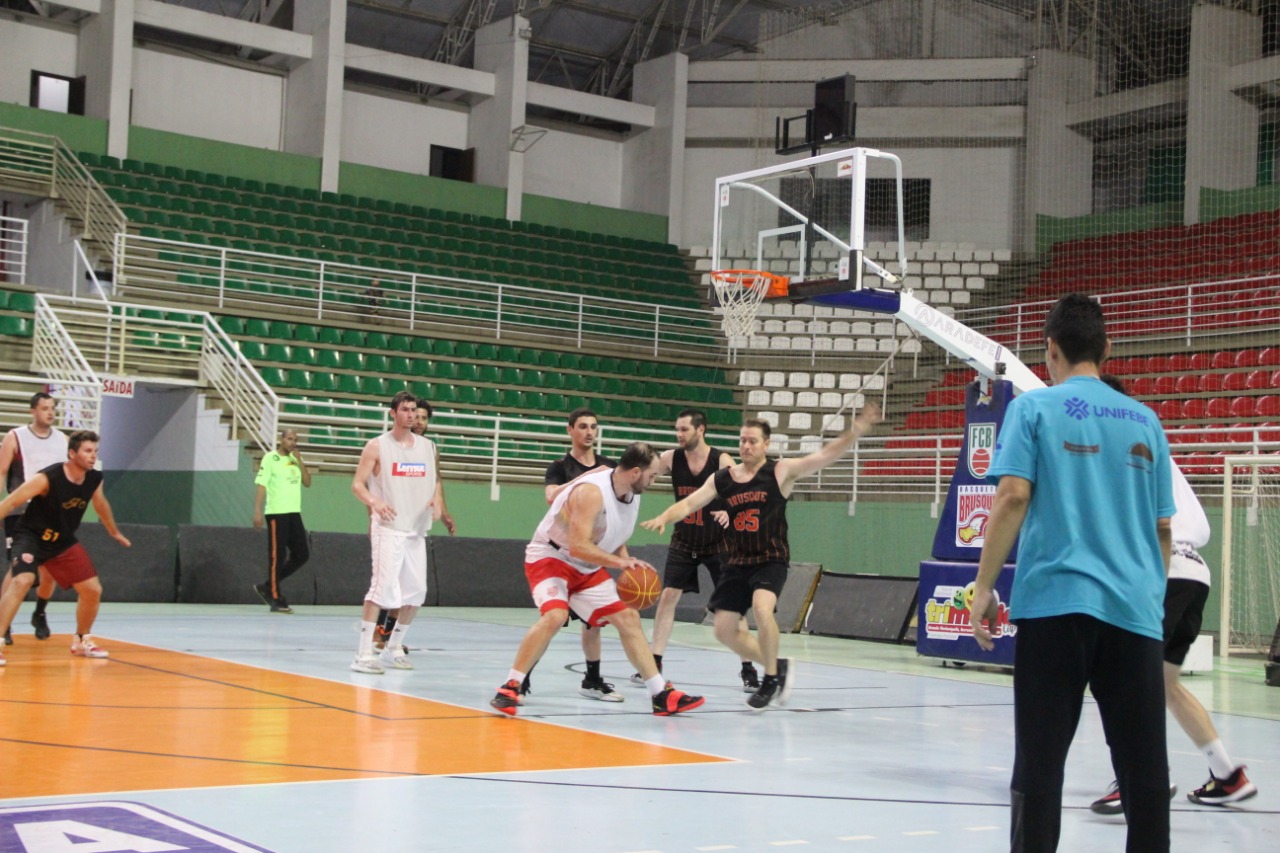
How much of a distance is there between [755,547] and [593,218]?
25595 millimetres

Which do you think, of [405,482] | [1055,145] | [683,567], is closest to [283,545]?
[405,482]

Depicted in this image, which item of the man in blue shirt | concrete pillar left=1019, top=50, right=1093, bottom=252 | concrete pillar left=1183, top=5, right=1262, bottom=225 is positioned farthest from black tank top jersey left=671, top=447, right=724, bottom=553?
concrete pillar left=1019, top=50, right=1093, bottom=252

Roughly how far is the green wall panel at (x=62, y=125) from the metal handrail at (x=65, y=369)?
7.05 metres

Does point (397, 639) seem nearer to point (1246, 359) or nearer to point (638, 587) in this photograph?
point (638, 587)

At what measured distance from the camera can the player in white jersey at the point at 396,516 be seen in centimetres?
1114

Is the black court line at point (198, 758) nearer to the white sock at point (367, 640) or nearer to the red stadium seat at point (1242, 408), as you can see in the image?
the white sock at point (367, 640)

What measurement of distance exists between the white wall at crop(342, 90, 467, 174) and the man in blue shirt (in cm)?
2992

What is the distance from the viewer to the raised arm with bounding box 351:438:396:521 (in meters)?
11.0

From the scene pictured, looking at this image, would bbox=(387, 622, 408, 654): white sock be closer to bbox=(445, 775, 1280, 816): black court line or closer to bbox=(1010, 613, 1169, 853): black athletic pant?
bbox=(445, 775, 1280, 816): black court line

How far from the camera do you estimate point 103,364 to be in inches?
876

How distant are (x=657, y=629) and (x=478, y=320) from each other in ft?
56.2

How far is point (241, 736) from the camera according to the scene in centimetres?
769

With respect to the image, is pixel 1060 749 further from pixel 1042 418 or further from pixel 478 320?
pixel 478 320

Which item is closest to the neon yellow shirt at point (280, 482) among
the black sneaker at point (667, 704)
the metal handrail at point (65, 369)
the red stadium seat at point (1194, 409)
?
the metal handrail at point (65, 369)
